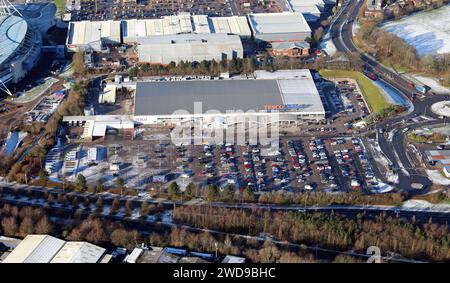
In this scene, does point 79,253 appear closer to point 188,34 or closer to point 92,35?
point 188,34

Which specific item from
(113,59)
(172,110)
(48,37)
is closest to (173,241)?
(172,110)

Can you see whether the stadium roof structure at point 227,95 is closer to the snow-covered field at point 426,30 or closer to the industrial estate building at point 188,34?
the industrial estate building at point 188,34

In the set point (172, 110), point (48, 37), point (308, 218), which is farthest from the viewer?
point (48, 37)

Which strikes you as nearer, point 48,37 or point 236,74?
point 236,74

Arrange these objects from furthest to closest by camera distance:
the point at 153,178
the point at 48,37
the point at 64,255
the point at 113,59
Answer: the point at 48,37 → the point at 113,59 → the point at 153,178 → the point at 64,255

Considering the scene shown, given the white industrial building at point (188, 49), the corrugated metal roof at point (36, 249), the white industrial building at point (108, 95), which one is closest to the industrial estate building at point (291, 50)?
the white industrial building at point (188, 49)

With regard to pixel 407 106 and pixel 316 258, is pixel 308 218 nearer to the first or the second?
pixel 316 258

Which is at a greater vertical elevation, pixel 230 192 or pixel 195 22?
pixel 195 22
